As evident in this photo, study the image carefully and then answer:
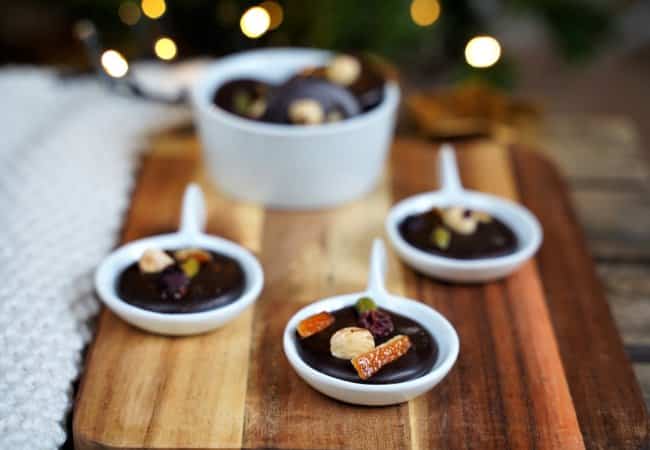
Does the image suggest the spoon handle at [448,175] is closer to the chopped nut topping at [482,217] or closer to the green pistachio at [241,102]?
the chopped nut topping at [482,217]

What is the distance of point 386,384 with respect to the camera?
88 centimetres

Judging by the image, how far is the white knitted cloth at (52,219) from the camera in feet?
2.99

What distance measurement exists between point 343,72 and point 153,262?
18.6 inches

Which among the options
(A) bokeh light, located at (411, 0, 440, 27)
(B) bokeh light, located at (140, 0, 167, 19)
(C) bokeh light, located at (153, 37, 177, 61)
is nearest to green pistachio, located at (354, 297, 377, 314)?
(C) bokeh light, located at (153, 37, 177, 61)

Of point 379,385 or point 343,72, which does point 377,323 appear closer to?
point 379,385

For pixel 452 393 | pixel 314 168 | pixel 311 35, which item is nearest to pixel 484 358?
pixel 452 393

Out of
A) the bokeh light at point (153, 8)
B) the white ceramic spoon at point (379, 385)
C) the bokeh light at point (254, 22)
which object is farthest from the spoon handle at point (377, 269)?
the bokeh light at point (153, 8)

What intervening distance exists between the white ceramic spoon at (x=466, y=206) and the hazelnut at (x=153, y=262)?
0.30 meters

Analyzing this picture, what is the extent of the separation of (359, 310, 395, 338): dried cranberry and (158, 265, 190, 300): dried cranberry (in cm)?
21

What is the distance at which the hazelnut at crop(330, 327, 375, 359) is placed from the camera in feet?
2.95

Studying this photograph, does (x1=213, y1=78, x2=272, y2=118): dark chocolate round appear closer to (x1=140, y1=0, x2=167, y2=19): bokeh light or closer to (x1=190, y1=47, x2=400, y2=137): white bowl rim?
(x1=190, y1=47, x2=400, y2=137): white bowl rim

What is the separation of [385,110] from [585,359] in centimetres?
47

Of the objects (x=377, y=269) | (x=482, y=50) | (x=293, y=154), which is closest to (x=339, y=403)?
(x=377, y=269)

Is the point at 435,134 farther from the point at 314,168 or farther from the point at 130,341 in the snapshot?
the point at 130,341
